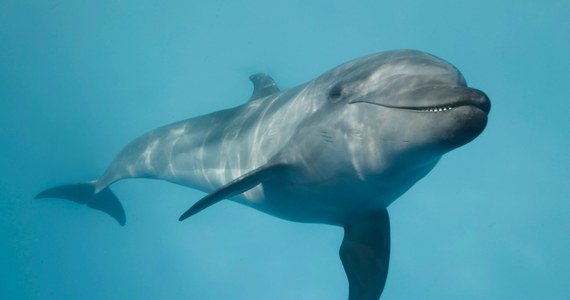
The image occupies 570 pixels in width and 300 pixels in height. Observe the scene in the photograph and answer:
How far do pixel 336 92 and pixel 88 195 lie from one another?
342 inches

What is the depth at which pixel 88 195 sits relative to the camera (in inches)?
457

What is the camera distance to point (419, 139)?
12.4 ft

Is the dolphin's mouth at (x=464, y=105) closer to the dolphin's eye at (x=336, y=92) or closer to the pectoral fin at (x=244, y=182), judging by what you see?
the dolphin's eye at (x=336, y=92)

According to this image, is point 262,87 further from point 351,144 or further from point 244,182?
point 351,144

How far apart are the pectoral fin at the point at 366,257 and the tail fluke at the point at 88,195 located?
7331 mm

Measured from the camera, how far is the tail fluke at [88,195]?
1150cm

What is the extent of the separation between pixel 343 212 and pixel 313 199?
38 centimetres

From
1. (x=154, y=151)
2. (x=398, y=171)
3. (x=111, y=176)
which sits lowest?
(x=111, y=176)

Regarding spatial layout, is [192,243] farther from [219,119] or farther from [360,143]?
[360,143]

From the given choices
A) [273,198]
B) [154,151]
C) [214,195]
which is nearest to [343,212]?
[273,198]

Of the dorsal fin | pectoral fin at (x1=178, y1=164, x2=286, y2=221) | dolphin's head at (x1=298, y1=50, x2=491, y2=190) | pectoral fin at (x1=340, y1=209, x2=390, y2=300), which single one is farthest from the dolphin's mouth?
the dorsal fin

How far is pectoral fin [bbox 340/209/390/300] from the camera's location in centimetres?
585

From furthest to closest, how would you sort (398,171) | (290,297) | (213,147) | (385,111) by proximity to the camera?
(290,297)
(213,147)
(398,171)
(385,111)

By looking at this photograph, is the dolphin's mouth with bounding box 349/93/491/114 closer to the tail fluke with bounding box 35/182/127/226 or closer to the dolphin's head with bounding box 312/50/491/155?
the dolphin's head with bounding box 312/50/491/155
